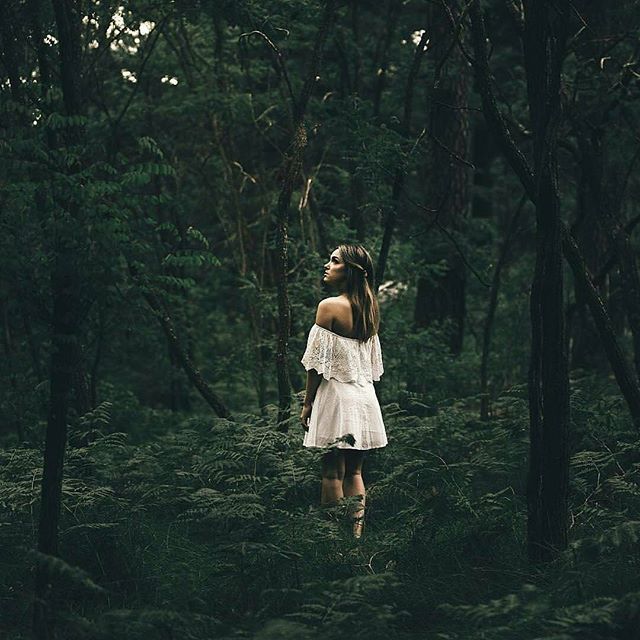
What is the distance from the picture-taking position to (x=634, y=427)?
906 cm

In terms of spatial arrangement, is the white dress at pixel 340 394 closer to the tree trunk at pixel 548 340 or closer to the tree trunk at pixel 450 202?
the tree trunk at pixel 548 340

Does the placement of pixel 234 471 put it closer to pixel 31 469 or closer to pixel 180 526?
pixel 180 526

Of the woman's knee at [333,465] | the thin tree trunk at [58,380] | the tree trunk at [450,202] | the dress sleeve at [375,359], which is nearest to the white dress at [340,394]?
the woman's knee at [333,465]

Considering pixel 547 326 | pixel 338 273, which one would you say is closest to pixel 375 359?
pixel 338 273

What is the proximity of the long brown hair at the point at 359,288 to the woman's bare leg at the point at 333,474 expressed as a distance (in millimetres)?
980

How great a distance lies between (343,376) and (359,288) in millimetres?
732

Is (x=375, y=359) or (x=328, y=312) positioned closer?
(x=328, y=312)

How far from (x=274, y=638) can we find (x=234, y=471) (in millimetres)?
4028

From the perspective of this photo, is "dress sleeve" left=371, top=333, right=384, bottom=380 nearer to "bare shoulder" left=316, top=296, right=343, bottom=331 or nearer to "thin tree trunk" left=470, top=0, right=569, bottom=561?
"bare shoulder" left=316, top=296, right=343, bottom=331

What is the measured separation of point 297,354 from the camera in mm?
12070

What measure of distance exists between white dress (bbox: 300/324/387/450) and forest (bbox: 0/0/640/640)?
0.42 m

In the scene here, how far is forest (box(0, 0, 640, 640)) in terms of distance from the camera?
5.56 m

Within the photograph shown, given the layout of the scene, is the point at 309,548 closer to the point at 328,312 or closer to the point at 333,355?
the point at 333,355

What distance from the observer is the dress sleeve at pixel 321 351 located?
7.77 m
